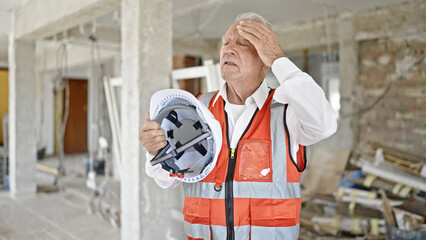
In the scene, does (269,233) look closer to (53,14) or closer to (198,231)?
(198,231)

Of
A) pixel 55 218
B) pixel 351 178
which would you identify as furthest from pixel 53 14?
pixel 351 178

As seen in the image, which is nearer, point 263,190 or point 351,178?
point 263,190

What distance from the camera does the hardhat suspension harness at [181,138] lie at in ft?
4.00

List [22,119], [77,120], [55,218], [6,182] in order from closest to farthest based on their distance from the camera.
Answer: [55,218] → [22,119] → [6,182] → [77,120]

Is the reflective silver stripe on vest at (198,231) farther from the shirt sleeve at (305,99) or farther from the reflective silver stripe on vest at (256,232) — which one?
the shirt sleeve at (305,99)

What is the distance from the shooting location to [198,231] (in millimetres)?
1337

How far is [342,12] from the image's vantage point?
561 centimetres

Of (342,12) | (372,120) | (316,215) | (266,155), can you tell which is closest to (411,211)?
(316,215)

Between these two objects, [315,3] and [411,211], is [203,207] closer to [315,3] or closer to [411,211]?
[411,211]

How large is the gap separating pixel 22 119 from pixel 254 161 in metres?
5.49

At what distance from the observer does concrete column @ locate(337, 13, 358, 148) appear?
5.55m

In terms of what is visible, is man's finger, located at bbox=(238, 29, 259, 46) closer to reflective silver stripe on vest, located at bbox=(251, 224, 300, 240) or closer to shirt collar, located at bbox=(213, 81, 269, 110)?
shirt collar, located at bbox=(213, 81, 269, 110)

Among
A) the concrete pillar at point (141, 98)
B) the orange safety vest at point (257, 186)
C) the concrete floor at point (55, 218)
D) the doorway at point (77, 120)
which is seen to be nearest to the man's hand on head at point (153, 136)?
the orange safety vest at point (257, 186)

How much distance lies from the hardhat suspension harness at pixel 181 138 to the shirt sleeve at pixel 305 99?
0.89ft
